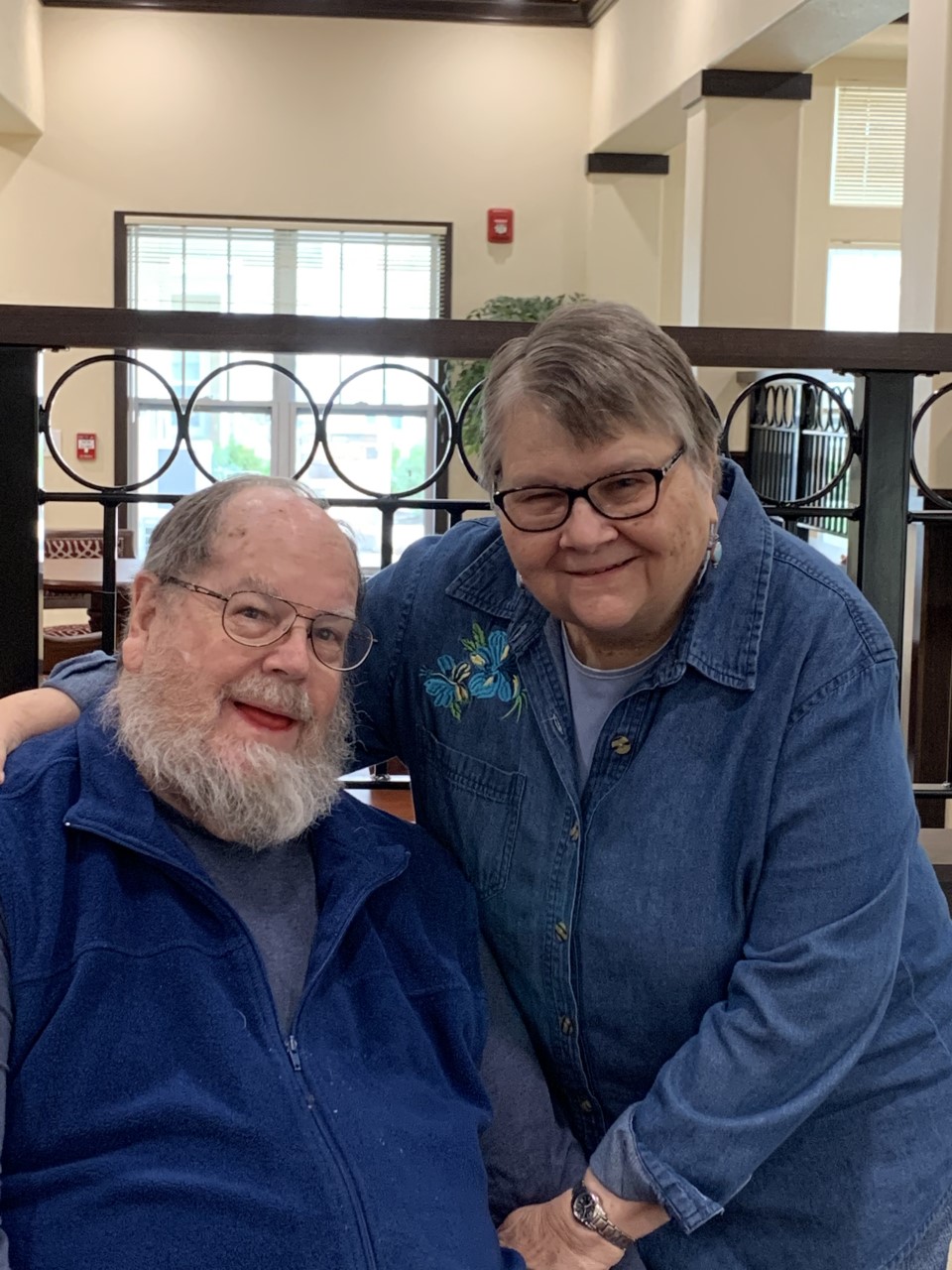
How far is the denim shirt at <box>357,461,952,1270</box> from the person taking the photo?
1.32 metres

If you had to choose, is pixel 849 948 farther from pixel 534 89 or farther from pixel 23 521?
pixel 534 89

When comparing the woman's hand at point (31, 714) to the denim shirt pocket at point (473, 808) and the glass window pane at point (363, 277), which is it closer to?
the denim shirt pocket at point (473, 808)

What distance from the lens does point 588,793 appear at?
1446 mm

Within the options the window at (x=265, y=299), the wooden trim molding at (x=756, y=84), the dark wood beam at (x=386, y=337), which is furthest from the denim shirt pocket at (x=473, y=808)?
the window at (x=265, y=299)

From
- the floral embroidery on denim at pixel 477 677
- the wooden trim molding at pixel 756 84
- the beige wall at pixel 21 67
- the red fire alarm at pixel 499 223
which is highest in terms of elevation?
the beige wall at pixel 21 67

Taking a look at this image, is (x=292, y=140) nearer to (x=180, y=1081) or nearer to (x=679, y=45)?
(x=679, y=45)

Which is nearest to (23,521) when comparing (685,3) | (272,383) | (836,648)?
(836,648)

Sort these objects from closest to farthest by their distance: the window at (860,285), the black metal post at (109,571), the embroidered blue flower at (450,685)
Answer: the embroidered blue flower at (450,685)
the black metal post at (109,571)
the window at (860,285)

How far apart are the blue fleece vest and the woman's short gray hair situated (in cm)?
53

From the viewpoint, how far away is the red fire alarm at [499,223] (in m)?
9.24

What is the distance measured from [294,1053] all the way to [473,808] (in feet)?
1.14

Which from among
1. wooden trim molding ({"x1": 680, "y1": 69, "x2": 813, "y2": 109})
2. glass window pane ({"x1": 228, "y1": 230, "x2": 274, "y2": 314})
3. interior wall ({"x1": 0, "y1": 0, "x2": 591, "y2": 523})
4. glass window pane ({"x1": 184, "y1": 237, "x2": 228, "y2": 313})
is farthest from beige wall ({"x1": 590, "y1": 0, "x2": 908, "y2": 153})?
glass window pane ({"x1": 184, "y1": 237, "x2": 228, "y2": 313})

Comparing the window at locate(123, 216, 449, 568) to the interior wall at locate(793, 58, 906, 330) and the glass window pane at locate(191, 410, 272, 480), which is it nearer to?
the glass window pane at locate(191, 410, 272, 480)

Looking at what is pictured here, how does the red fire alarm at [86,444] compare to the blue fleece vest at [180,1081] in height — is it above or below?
above
